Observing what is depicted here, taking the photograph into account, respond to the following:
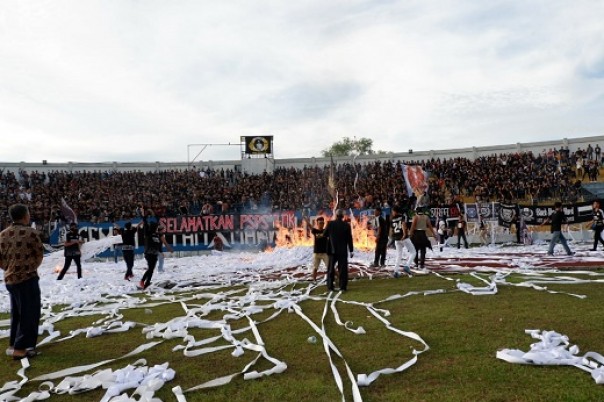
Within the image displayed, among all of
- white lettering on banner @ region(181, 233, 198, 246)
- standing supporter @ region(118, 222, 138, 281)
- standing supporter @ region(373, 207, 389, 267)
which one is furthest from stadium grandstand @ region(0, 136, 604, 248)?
standing supporter @ region(118, 222, 138, 281)

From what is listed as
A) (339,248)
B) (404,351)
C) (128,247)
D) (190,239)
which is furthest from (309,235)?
(404,351)

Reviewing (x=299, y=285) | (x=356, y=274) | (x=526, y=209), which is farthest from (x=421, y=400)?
(x=526, y=209)

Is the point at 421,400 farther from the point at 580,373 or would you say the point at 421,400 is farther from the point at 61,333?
the point at 61,333

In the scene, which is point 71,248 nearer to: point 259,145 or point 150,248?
point 150,248

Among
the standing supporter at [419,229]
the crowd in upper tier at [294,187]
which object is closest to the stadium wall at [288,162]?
the crowd in upper tier at [294,187]

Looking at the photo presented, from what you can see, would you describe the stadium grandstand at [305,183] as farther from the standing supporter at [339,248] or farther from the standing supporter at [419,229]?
the standing supporter at [339,248]

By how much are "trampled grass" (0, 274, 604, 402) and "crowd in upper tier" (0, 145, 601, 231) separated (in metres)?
20.0

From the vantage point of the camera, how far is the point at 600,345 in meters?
5.30

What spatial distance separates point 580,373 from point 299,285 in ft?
24.7

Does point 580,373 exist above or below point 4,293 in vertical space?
above

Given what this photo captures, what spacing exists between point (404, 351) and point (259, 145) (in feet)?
130

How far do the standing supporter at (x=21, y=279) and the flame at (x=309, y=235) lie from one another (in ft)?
49.2

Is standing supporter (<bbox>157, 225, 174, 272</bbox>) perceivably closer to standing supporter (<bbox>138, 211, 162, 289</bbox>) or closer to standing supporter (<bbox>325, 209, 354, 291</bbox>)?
standing supporter (<bbox>138, 211, 162, 289</bbox>)

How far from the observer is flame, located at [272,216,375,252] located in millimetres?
21703
